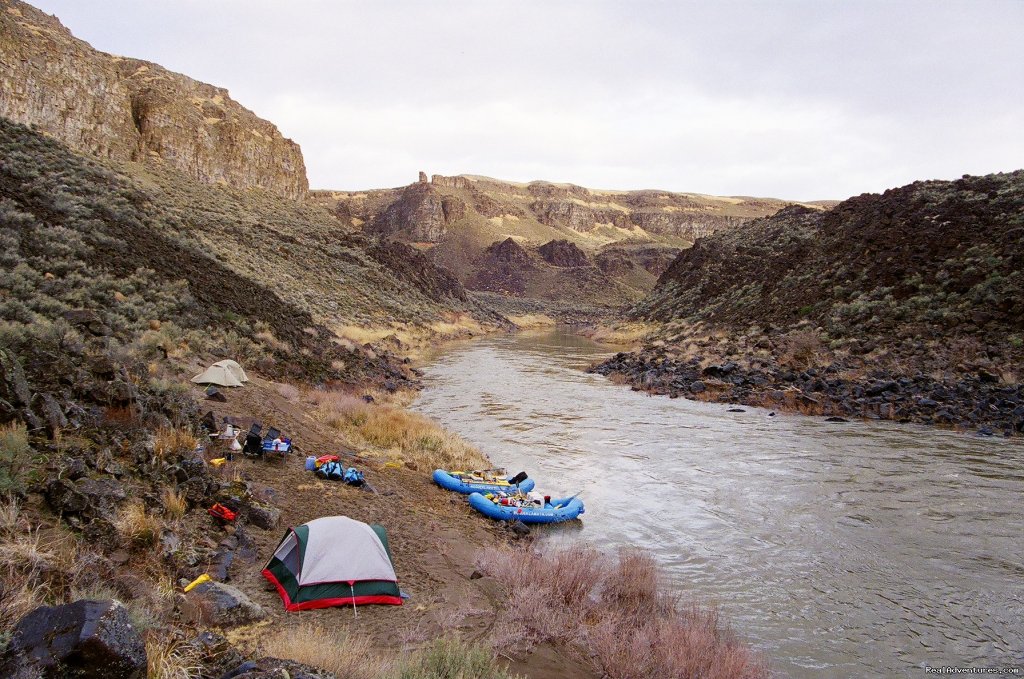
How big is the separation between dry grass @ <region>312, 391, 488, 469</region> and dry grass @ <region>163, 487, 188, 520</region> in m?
5.64

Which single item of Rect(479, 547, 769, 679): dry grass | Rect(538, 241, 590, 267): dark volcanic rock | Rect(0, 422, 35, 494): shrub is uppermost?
Rect(538, 241, 590, 267): dark volcanic rock

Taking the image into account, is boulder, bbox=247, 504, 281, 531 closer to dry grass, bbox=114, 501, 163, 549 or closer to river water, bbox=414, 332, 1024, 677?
dry grass, bbox=114, 501, 163, 549

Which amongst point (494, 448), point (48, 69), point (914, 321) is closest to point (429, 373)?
point (494, 448)

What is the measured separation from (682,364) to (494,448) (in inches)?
602

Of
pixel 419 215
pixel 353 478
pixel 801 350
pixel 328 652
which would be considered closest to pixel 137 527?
pixel 328 652

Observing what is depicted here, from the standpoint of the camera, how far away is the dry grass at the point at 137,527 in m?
6.00

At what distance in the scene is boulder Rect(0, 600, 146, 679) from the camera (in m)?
3.23

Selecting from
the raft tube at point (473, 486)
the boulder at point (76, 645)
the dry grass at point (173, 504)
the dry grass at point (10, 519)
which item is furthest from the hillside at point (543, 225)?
the boulder at point (76, 645)

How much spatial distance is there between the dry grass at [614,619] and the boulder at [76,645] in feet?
11.2

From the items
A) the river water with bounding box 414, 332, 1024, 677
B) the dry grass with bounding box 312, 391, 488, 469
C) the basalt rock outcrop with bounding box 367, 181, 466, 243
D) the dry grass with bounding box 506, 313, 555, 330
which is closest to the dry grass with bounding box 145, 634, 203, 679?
the river water with bounding box 414, 332, 1024, 677

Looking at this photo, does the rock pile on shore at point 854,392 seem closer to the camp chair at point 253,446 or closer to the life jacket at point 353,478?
the life jacket at point 353,478

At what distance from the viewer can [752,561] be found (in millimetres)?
8789

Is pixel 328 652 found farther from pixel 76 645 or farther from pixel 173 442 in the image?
pixel 173 442

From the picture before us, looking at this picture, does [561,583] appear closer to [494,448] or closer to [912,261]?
[494,448]
